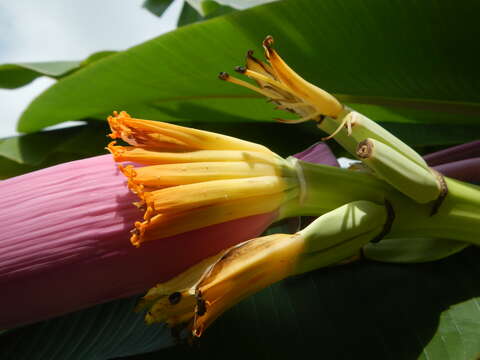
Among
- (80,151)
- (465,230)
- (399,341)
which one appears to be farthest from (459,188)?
(80,151)

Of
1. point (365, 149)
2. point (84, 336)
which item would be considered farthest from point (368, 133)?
point (84, 336)

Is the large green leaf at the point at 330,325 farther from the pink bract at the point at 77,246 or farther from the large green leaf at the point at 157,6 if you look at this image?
the large green leaf at the point at 157,6

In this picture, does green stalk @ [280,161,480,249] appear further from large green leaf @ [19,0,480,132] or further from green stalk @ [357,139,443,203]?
large green leaf @ [19,0,480,132]

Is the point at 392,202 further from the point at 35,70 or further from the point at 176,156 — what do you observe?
the point at 35,70

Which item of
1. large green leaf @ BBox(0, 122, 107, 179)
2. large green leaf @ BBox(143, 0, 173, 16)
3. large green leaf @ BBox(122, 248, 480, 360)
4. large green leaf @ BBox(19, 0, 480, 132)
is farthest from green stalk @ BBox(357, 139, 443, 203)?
large green leaf @ BBox(143, 0, 173, 16)

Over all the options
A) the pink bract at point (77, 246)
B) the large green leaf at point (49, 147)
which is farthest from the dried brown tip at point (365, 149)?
the large green leaf at point (49, 147)

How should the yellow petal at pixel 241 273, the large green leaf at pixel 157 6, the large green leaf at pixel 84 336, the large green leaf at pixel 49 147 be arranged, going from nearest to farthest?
the yellow petal at pixel 241 273
the large green leaf at pixel 84 336
the large green leaf at pixel 49 147
the large green leaf at pixel 157 6

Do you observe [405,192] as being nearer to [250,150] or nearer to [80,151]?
[250,150]
